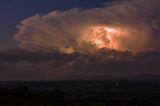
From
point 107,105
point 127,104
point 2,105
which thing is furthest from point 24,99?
point 127,104

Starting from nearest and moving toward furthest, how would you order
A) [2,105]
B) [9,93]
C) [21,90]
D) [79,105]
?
[2,105]
[9,93]
[21,90]
[79,105]

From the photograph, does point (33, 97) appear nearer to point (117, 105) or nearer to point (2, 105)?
point (2, 105)

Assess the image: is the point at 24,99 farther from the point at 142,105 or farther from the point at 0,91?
the point at 142,105

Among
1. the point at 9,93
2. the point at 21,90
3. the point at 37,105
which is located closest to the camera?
the point at 37,105

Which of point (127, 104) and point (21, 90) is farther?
point (127, 104)

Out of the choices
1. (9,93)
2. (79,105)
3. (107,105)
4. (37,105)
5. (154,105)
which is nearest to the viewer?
(37,105)

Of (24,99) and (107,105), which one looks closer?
(24,99)

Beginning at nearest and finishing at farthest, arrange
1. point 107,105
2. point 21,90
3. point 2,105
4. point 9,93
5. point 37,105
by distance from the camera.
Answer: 1. point 2,105
2. point 37,105
3. point 9,93
4. point 21,90
5. point 107,105

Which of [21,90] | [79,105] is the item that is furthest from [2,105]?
[79,105]
